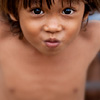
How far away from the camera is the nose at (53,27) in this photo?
647mm

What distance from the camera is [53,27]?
2.12 feet

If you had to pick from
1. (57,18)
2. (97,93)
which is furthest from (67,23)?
(97,93)

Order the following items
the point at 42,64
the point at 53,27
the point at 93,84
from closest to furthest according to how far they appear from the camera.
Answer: the point at 53,27 → the point at 42,64 → the point at 93,84

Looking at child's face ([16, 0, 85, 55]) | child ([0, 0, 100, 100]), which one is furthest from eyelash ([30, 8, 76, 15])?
child ([0, 0, 100, 100])

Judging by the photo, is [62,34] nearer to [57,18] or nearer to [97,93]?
[57,18]

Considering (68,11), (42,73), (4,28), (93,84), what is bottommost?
(93,84)

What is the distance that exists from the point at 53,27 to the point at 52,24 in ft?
0.04

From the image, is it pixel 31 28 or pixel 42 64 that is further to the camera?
pixel 42 64

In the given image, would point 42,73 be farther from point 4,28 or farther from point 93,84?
point 93,84

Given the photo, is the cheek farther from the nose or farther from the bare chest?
the bare chest

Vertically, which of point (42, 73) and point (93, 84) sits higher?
point (42, 73)

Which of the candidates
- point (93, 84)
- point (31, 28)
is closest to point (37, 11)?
point (31, 28)

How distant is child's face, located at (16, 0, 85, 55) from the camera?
66 cm

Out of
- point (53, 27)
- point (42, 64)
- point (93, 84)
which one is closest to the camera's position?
point (53, 27)
